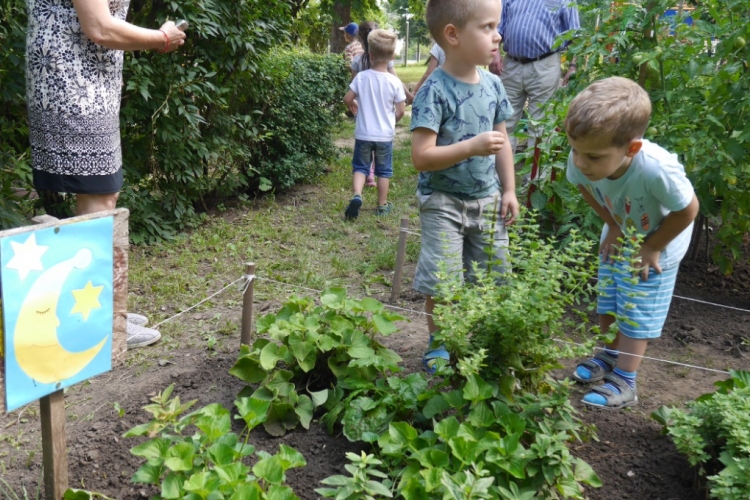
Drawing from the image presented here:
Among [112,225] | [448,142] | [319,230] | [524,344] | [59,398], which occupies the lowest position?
[319,230]

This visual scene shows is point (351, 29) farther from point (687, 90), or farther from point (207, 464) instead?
point (207, 464)

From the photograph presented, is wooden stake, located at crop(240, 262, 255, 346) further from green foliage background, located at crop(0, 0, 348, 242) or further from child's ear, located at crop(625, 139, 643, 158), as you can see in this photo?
child's ear, located at crop(625, 139, 643, 158)

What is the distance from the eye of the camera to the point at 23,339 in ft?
5.97

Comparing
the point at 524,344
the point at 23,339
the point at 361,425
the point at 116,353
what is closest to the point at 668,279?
the point at 524,344

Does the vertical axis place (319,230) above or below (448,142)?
below

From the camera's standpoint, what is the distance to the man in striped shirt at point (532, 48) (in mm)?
5469

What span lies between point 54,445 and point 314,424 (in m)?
0.94

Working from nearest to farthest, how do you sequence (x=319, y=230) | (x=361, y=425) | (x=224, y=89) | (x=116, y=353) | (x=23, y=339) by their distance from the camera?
(x=23, y=339), (x=116, y=353), (x=361, y=425), (x=224, y=89), (x=319, y=230)

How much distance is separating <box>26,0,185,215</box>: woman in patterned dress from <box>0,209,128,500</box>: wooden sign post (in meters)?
1.06

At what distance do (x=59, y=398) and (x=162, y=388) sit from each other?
91 cm

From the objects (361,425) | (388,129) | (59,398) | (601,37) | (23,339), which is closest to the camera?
(23,339)

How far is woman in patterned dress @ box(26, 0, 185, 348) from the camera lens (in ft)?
9.24

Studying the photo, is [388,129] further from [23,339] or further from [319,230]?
[23,339]

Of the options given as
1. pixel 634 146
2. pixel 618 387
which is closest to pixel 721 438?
pixel 618 387
